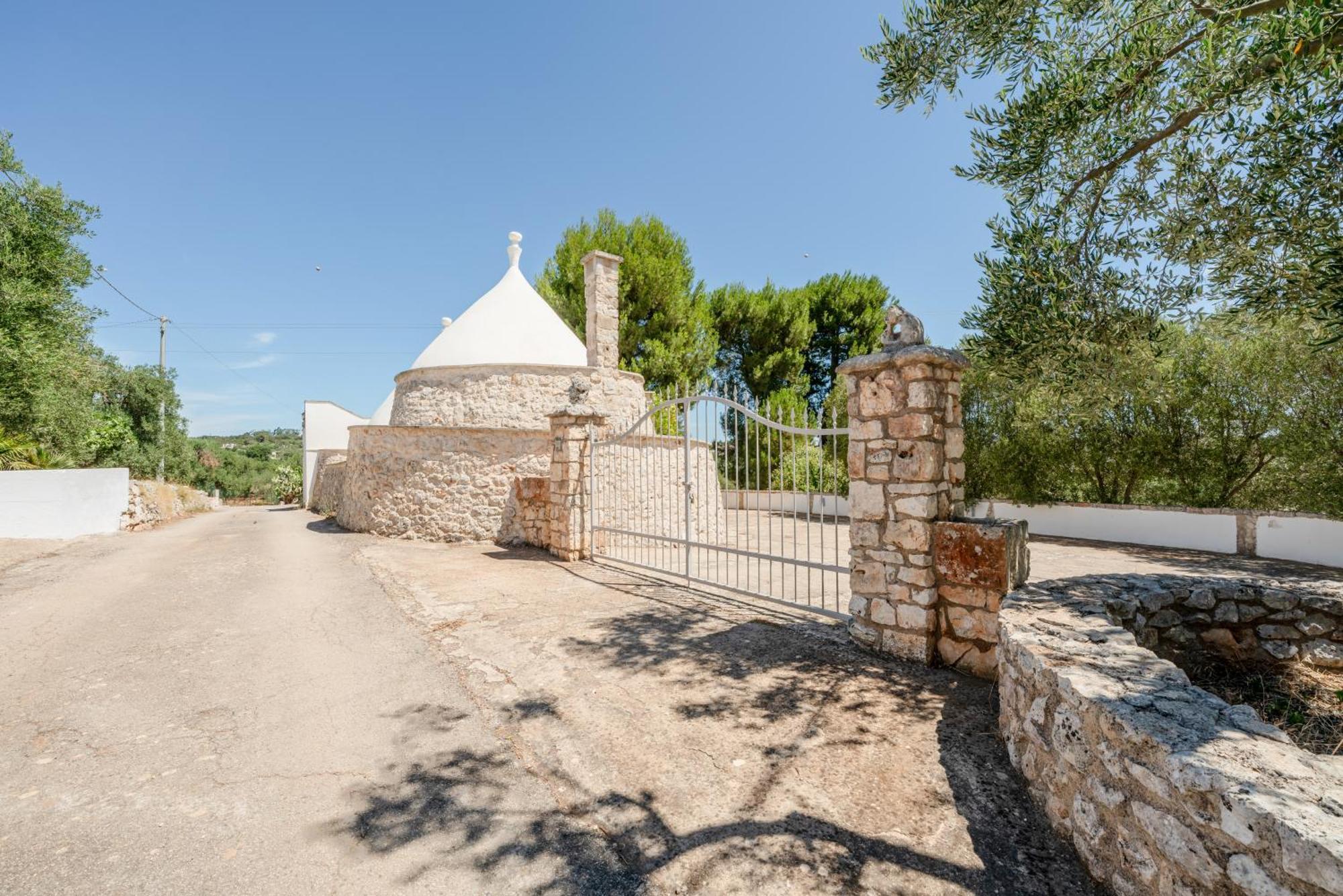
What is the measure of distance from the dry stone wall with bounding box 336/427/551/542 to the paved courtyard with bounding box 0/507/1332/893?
219 inches

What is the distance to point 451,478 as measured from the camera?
11.6 m

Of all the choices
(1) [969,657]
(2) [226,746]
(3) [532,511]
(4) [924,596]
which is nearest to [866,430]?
(4) [924,596]

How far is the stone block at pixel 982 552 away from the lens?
3.83m

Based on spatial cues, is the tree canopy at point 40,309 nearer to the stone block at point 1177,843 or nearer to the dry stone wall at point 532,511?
the dry stone wall at point 532,511

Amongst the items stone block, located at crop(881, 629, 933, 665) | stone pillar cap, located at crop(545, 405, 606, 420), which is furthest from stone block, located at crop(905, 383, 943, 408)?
stone pillar cap, located at crop(545, 405, 606, 420)

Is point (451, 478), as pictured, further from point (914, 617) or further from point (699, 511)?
point (914, 617)

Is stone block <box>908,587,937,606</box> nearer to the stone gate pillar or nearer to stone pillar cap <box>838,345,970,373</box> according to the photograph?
the stone gate pillar

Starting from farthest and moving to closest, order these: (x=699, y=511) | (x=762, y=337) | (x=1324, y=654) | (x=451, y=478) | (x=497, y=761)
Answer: (x=762, y=337)
(x=699, y=511)
(x=451, y=478)
(x=1324, y=654)
(x=497, y=761)

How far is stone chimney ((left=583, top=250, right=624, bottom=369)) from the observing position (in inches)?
546

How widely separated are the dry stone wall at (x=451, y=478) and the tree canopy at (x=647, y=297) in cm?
979

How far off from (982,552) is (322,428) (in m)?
→ 29.1

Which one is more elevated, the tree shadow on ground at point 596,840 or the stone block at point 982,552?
the stone block at point 982,552

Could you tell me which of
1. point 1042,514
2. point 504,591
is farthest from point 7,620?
point 1042,514

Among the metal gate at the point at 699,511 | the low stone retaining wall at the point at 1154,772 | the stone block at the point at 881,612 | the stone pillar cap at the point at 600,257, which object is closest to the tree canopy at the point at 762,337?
the metal gate at the point at 699,511
